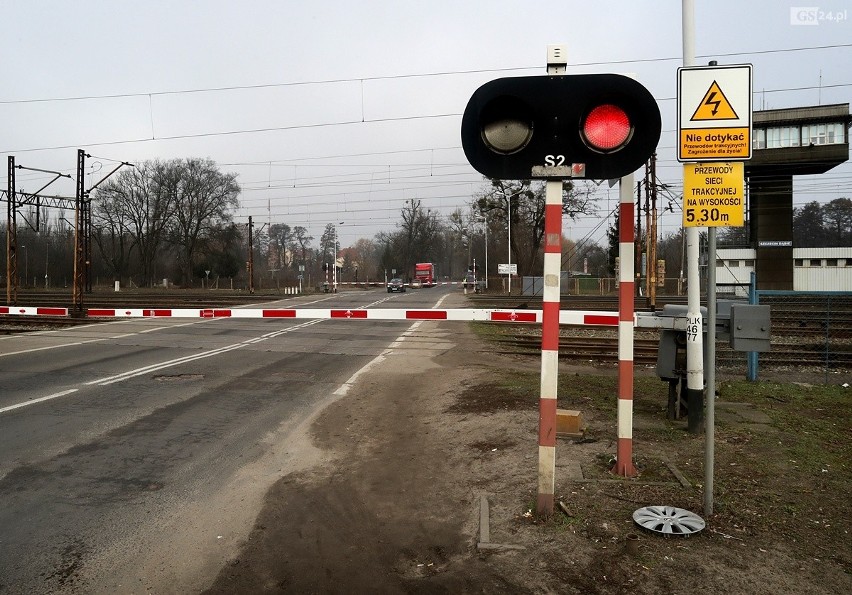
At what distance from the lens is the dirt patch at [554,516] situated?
3.81 metres

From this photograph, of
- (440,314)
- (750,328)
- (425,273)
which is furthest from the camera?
(425,273)

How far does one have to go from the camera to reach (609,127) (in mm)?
4574

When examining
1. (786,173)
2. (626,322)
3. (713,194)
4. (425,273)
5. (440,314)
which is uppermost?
(786,173)

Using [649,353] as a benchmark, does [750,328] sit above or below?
above

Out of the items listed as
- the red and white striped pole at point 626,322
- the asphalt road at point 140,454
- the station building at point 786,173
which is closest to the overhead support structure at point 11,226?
the asphalt road at point 140,454

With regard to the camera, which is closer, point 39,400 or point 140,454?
point 140,454

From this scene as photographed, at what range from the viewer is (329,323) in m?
26.7

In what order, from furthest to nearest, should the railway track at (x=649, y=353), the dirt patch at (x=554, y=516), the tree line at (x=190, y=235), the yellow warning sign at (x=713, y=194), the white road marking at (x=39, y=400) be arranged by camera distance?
the tree line at (x=190, y=235), the railway track at (x=649, y=353), the white road marking at (x=39, y=400), the yellow warning sign at (x=713, y=194), the dirt patch at (x=554, y=516)

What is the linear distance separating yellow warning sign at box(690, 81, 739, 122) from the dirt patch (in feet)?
9.37

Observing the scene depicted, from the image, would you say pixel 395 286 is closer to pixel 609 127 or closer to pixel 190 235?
pixel 190 235

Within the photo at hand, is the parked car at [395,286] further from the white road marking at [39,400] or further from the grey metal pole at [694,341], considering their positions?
the grey metal pole at [694,341]

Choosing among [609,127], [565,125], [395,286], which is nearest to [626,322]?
[609,127]

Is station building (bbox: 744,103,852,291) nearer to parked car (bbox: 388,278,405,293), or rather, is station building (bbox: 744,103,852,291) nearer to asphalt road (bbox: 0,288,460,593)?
parked car (bbox: 388,278,405,293)

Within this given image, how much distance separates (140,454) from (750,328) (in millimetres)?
6440
